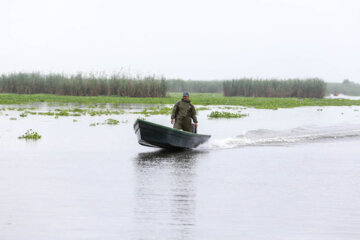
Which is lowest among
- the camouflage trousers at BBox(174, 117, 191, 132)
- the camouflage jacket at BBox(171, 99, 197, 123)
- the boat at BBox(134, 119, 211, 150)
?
the boat at BBox(134, 119, 211, 150)

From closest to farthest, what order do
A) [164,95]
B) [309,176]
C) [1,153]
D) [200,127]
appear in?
[309,176] < [1,153] < [200,127] < [164,95]

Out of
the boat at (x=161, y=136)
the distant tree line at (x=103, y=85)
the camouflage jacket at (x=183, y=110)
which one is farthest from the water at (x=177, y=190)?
the distant tree line at (x=103, y=85)

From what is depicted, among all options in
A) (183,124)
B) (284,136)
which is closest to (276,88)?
(284,136)

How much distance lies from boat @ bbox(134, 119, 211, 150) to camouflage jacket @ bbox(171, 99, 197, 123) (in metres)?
0.84

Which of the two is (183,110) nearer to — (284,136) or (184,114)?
(184,114)

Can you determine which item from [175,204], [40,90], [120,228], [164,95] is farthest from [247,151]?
[40,90]

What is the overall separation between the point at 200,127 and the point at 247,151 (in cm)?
898

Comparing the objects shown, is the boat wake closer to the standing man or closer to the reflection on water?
the standing man

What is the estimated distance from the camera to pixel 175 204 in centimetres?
989

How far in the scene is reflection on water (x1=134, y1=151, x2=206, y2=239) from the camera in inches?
325

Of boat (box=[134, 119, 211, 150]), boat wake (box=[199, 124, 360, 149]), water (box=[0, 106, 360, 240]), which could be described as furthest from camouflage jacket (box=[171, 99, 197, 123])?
boat wake (box=[199, 124, 360, 149])

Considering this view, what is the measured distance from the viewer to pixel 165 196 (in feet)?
34.8

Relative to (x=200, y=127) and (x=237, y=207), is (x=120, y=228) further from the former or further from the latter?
(x=200, y=127)

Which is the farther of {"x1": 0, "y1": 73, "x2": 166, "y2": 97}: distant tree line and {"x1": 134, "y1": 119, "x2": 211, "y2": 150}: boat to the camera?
{"x1": 0, "y1": 73, "x2": 166, "y2": 97}: distant tree line
